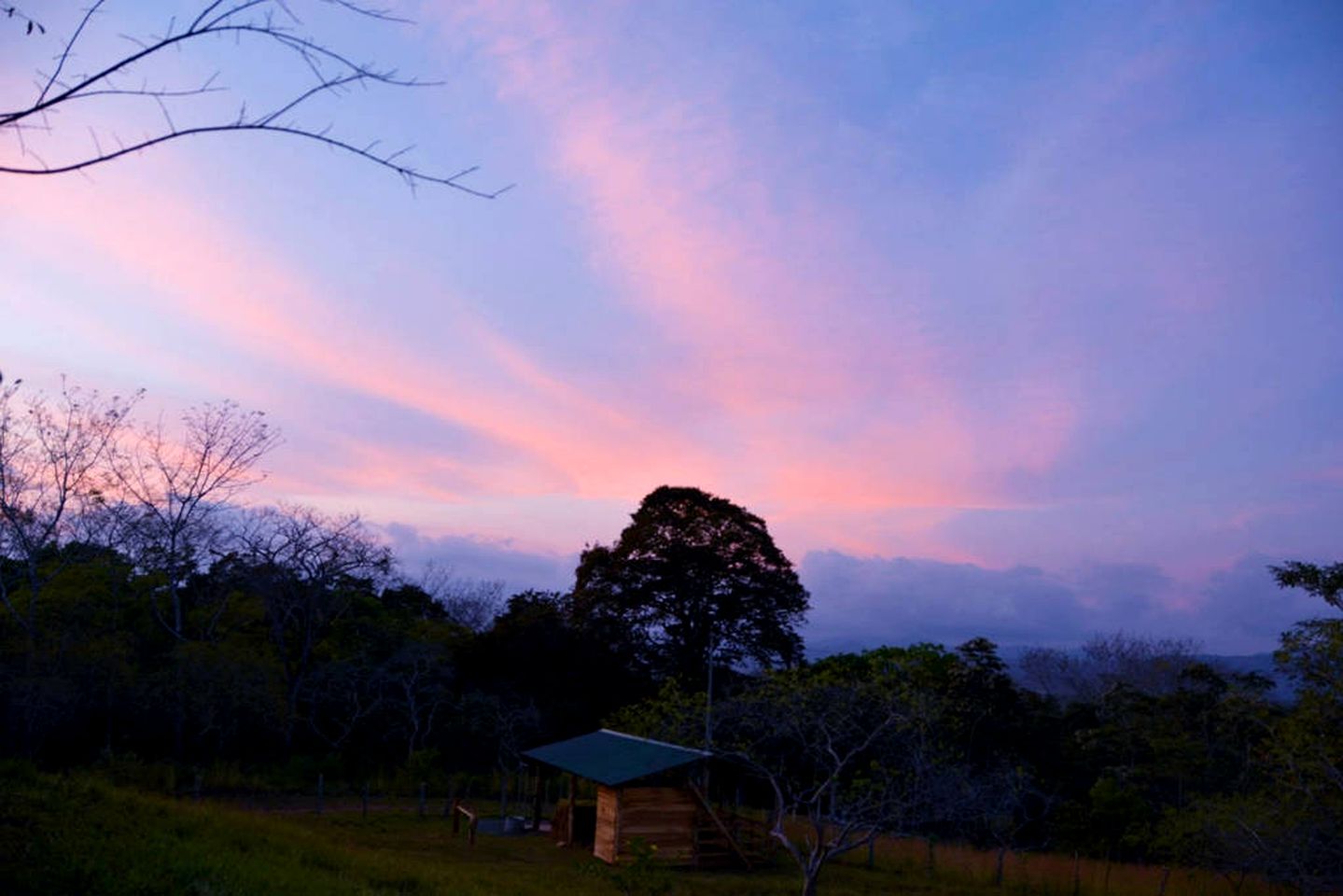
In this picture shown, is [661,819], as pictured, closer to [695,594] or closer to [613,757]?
[613,757]

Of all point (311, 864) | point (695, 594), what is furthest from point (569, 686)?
point (311, 864)

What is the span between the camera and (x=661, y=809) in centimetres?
1956

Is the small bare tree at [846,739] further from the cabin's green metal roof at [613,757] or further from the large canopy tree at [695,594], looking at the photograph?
the large canopy tree at [695,594]

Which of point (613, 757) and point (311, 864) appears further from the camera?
point (613, 757)

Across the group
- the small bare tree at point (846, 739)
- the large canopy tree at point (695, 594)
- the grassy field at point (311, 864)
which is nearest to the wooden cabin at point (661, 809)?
the grassy field at point (311, 864)

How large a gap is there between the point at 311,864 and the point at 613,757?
1145 centimetres

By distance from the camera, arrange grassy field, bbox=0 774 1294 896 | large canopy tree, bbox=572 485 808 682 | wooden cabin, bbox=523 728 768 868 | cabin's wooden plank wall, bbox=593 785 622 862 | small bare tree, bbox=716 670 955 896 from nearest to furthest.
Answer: grassy field, bbox=0 774 1294 896
small bare tree, bbox=716 670 955 896
cabin's wooden plank wall, bbox=593 785 622 862
wooden cabin, bbox=523 728 768 868
large canopy tree, bbox=572 485 808 682

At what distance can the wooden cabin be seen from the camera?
1923 centimetres

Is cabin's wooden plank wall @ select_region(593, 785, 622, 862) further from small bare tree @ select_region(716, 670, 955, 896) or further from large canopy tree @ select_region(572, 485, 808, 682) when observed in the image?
large canopy tree @ select_region(572, 485, 808, 682)

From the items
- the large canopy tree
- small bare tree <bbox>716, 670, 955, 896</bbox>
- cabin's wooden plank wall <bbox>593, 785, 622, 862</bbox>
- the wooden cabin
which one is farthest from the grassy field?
the large canopy tree

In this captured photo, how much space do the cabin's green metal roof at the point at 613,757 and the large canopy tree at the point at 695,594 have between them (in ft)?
30.3

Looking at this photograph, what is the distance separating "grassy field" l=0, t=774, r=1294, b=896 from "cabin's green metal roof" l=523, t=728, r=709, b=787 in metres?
1.69

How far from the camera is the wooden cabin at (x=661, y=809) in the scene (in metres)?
19.2

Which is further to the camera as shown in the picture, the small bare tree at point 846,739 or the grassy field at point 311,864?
the small bare tree at point 846,739
